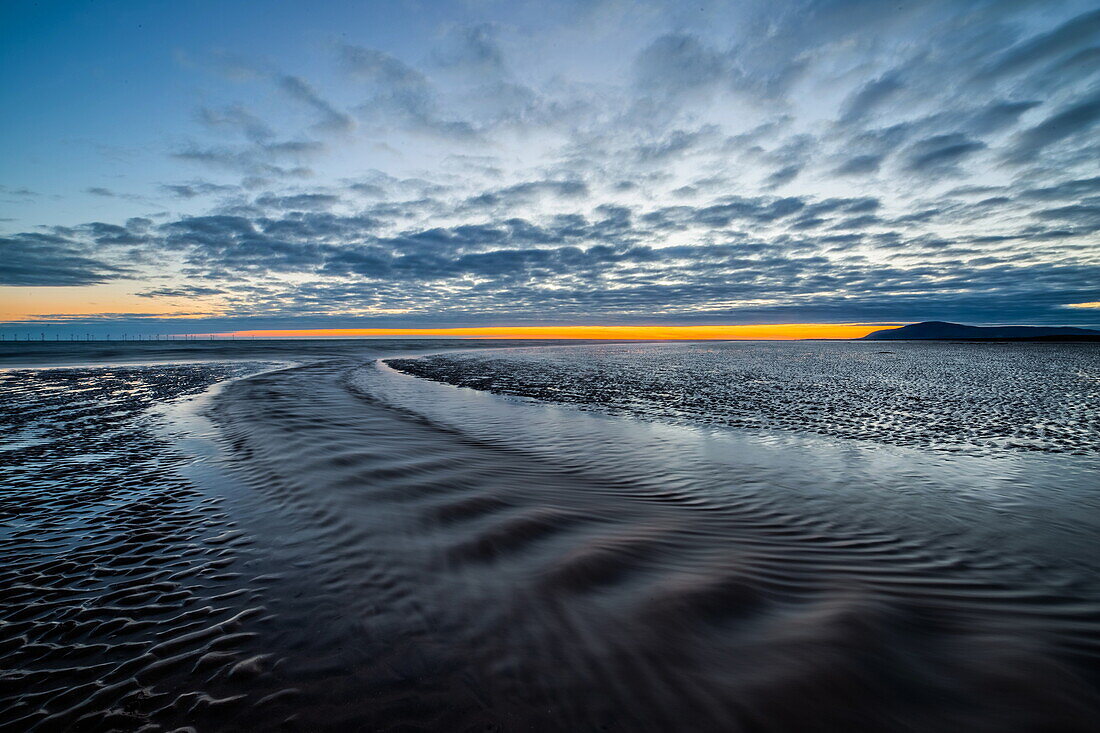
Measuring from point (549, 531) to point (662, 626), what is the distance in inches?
94.5

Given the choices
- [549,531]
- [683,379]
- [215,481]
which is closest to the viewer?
[549,531]

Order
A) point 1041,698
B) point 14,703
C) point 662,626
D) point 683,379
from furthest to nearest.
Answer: point 683,379 < point 662,626 < point 1041,698 < point 14,703

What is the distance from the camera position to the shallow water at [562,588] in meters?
3.26

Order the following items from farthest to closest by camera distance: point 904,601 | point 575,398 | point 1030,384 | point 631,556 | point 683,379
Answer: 1. point 683,379
2. point 1030,384
3. point 575,398
4. point 631,556
5. point 904,601

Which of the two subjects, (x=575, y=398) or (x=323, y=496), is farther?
(x=575, y=398)

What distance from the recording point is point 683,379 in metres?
29.2

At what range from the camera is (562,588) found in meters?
4.87

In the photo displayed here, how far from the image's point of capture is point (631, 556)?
Result: 5629 millimetres

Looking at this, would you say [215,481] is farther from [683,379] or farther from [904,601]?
[683,379]

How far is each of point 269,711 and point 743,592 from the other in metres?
4.27

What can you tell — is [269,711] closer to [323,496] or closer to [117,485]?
[323,496]

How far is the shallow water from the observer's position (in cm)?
326

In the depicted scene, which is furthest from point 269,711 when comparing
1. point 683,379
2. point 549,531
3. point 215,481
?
point 683,379

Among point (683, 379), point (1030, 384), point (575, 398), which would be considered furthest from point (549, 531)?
point (1030, 384)
